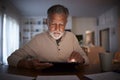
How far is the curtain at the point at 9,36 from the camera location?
4357mm

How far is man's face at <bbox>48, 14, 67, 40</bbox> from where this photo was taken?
114 centimetres

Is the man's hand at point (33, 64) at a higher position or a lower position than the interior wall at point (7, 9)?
lower

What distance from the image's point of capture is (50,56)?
1.18 metres

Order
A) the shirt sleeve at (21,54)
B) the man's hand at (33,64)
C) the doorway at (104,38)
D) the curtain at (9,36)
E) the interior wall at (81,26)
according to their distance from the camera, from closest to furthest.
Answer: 1. the man's hand at (33,64)
2. the shirt sleeve at (21,54)
3. the curtain at (9,36)
4. the doorway at (104,38)
5. the interior wall at (81,26)

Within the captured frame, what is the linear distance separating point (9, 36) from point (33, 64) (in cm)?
422

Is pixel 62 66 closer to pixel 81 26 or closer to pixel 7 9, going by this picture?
pixel 7 9

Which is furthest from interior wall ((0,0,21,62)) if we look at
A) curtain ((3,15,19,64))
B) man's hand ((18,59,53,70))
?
man's hand ((18,59,53,70))

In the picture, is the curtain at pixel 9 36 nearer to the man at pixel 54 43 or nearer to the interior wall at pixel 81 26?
the interior wall at pixel 81 26

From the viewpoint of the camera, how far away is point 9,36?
15.8 feet

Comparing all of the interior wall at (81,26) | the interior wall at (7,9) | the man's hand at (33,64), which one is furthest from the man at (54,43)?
the interior wall at (81,26)

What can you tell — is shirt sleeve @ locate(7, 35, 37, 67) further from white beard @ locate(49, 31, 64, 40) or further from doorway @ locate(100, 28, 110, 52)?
doorway @ locate(100, 28, 110, 52)

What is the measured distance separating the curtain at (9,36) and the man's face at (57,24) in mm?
3288

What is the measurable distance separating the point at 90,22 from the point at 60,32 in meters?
6.78

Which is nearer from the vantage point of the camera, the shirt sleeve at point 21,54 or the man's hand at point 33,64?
the man's hand at point 33,64
